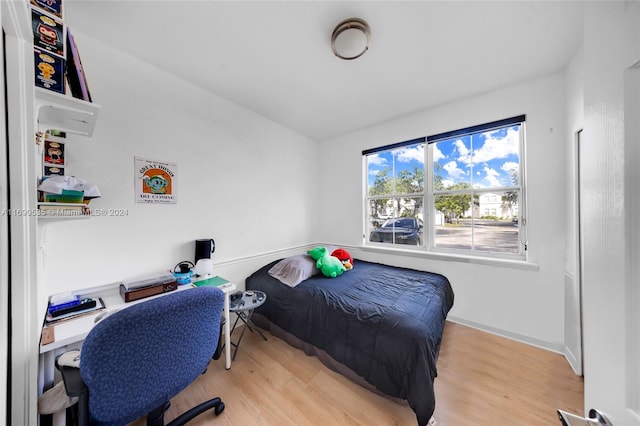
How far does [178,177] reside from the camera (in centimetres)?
202

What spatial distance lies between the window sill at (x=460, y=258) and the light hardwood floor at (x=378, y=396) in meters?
0.76

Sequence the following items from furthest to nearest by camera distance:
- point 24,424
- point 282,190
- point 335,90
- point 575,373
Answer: point 282,190, point 335,90, point 575,373, point 24,424

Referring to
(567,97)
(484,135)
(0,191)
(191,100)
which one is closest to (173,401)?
(0,191)

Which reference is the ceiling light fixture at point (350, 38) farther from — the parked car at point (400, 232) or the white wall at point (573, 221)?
the parked car at point (400, 232)

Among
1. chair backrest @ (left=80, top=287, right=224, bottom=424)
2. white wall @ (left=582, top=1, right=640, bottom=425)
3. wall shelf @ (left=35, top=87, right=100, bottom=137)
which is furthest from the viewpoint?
wall shelf @ (left=35, top=87, right=100, bottom=137)

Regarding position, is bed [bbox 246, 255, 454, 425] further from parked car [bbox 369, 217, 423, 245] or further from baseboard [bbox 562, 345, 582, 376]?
baseboard [bbox 562, 345, 582, 376]

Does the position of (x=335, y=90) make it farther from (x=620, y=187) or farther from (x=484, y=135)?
(x=620, y=187)

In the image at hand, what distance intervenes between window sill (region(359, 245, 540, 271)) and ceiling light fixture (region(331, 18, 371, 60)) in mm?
2279

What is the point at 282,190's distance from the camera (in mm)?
3068

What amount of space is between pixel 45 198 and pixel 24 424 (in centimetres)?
91

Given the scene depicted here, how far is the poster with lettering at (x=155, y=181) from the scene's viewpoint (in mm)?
1795

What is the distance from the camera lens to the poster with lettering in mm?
1795

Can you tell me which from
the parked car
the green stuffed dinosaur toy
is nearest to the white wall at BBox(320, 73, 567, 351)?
the parked car

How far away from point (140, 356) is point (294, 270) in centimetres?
157
